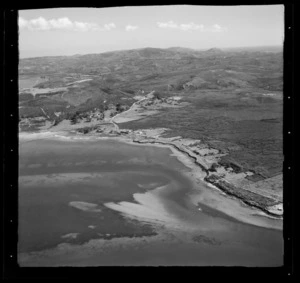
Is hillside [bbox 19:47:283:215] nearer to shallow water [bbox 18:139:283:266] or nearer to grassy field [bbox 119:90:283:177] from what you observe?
grassy field [bbox 119:90:283:177]

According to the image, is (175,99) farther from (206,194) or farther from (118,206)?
(118,206)

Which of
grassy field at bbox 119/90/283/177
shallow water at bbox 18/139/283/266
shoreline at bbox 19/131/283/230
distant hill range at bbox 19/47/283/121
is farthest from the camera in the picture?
distant hill range at bbox 19/47/283/121

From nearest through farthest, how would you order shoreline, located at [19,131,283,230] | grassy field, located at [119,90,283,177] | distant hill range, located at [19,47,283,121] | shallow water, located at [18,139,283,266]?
shallow water, located at [18,139,283,266]
shoreline, located at [19,131,283,230]
grassy field, located at [119,90,283,177]
distant hill range, located at [19,47,283,121]

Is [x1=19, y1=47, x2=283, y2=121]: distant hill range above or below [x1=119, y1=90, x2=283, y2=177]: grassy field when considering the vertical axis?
above

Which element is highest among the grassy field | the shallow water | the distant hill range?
the distant hill range

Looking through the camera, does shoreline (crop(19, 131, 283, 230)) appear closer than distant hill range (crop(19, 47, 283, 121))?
Yes

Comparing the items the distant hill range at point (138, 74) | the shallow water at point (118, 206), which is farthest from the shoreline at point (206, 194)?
the distant hill range at point (138, 74)

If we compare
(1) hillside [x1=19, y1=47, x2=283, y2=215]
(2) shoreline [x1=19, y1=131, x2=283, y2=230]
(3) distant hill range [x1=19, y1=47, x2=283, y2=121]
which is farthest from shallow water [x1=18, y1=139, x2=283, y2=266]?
(3) distant hill range [x1=19, y1=47, x2=283, y2=121]
